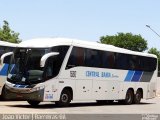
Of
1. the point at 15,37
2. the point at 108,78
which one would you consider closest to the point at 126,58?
the point at 108,78

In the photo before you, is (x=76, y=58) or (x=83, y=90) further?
(x=83, y=90)

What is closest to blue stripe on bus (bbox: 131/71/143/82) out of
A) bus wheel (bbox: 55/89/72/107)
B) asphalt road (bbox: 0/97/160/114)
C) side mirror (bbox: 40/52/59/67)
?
asphalt road (bbox: 0/97/160/114)

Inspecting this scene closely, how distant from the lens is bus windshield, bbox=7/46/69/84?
2191 cm

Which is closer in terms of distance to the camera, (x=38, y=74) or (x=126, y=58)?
(x=38, y=74)

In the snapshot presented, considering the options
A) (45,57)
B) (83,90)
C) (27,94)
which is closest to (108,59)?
(83,90)

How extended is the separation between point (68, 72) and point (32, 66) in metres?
2.13

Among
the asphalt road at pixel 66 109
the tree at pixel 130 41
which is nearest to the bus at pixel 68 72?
the asphalt road at pixel 66 109

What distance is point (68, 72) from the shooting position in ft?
77.0

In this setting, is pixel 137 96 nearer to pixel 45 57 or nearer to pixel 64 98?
pixel 64 98

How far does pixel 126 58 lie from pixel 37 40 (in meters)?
7.53

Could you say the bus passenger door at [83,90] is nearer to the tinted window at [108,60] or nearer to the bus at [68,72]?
the bus at [68,72]

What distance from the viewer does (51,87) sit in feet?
73.4

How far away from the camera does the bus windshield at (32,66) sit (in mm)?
21906

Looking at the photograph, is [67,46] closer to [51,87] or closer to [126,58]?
[51,87]
